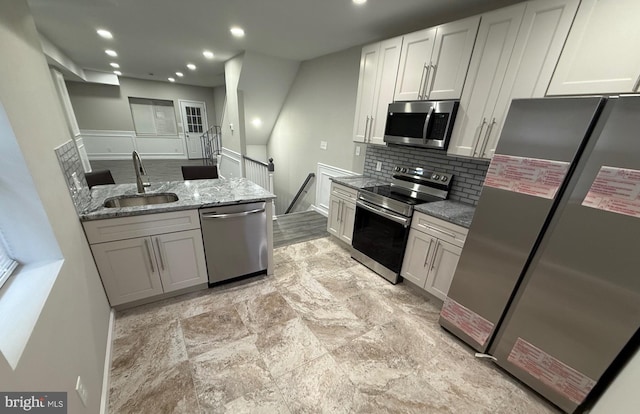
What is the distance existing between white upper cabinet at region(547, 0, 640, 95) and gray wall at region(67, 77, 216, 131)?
10.2 m

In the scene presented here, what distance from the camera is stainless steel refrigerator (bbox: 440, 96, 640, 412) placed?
1.17m

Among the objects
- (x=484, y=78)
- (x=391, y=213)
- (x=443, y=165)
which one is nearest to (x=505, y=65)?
(x=484, y=78)

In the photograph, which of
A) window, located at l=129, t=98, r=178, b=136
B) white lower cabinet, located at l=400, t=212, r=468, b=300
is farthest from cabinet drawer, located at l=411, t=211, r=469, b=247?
window, located at l=129, t=98, r=178, b=136

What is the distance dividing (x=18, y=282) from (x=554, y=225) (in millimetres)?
2718

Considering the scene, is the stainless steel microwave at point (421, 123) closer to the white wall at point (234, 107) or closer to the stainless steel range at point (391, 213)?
the stainless steel range at point (391, 213)

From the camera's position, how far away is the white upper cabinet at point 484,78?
175 centimetres

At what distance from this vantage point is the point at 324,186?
4258 millimetres

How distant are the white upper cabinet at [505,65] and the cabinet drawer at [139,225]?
2.49 m

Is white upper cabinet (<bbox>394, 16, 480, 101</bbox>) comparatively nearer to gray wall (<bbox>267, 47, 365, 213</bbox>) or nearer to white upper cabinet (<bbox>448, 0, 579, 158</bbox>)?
white upper cabinet (<bbox>448, 0, 579, 158</bbox>)

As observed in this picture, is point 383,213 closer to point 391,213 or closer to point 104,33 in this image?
point 391,213

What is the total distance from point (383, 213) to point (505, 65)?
1.56 metres

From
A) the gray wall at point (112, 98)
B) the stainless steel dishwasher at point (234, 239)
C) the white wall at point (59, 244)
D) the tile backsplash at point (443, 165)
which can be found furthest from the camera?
the gray wall at point (112, 98)

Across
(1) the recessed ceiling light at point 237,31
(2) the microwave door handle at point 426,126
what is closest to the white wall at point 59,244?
(1) the recessed ceiling light at point 237,31

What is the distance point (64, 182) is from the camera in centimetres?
151
